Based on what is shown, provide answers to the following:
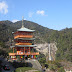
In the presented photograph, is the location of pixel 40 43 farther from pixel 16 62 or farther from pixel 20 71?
pixel 20 71

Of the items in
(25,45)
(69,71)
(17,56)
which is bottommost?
(69,71)

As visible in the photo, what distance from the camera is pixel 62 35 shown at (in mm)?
75688

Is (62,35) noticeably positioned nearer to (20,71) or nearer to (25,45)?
(25,45)

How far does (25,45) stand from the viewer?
31953 mm

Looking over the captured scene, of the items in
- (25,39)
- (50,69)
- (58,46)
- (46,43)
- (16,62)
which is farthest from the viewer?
(46,43)

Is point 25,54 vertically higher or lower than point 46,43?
lower

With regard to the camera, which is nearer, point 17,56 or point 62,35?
point 17,56

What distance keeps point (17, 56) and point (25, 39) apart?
3.76 metres

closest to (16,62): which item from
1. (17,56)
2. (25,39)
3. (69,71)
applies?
(17,56)

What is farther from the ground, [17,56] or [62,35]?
[62,35]

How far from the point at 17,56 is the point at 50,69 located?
262 inches

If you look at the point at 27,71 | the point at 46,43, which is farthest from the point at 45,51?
the point at 27,71

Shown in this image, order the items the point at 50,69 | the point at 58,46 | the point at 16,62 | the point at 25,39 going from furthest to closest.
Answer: the point at 58,46
the point at 25,39
the point at 50,69
the point at 16,62

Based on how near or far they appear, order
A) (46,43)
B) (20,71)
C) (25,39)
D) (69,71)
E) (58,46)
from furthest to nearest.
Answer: (46,43)
(58,46)
(69,71)
(25,39)
(20,71)
